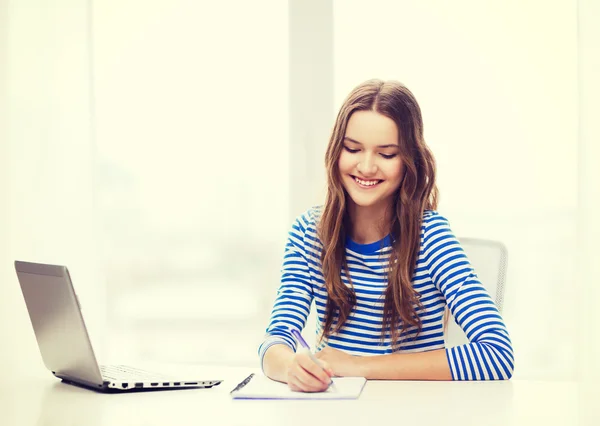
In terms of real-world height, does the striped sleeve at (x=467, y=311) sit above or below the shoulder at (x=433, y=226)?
below

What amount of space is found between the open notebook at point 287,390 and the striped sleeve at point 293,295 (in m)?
0.24

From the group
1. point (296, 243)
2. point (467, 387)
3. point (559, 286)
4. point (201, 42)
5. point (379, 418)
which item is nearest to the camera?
point (379, 418)

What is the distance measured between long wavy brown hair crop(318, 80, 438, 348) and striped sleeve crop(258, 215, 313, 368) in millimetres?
50

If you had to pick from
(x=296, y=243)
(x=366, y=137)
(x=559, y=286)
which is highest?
(x=366, y=137)

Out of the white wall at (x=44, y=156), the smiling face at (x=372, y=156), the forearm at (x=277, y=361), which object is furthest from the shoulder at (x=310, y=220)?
the white wall at (x=44, y=156)

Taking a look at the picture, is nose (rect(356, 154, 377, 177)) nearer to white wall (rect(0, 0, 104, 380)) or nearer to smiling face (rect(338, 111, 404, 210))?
smiling face (rect(338, 111, 404, 210))

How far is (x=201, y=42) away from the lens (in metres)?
2.97

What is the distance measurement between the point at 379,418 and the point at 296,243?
754mm

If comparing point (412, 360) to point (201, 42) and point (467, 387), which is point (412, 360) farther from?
point (201, 42)

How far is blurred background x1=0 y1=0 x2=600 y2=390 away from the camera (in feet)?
8.65

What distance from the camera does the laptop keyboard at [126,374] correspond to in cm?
144

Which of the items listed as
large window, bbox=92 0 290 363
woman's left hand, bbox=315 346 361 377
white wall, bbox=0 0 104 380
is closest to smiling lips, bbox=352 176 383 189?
woman's left hand, bbox=315 346 361 377

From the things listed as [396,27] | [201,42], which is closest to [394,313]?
[396,27]

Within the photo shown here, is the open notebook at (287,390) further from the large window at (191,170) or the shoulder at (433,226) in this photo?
the large window at (191,170)
